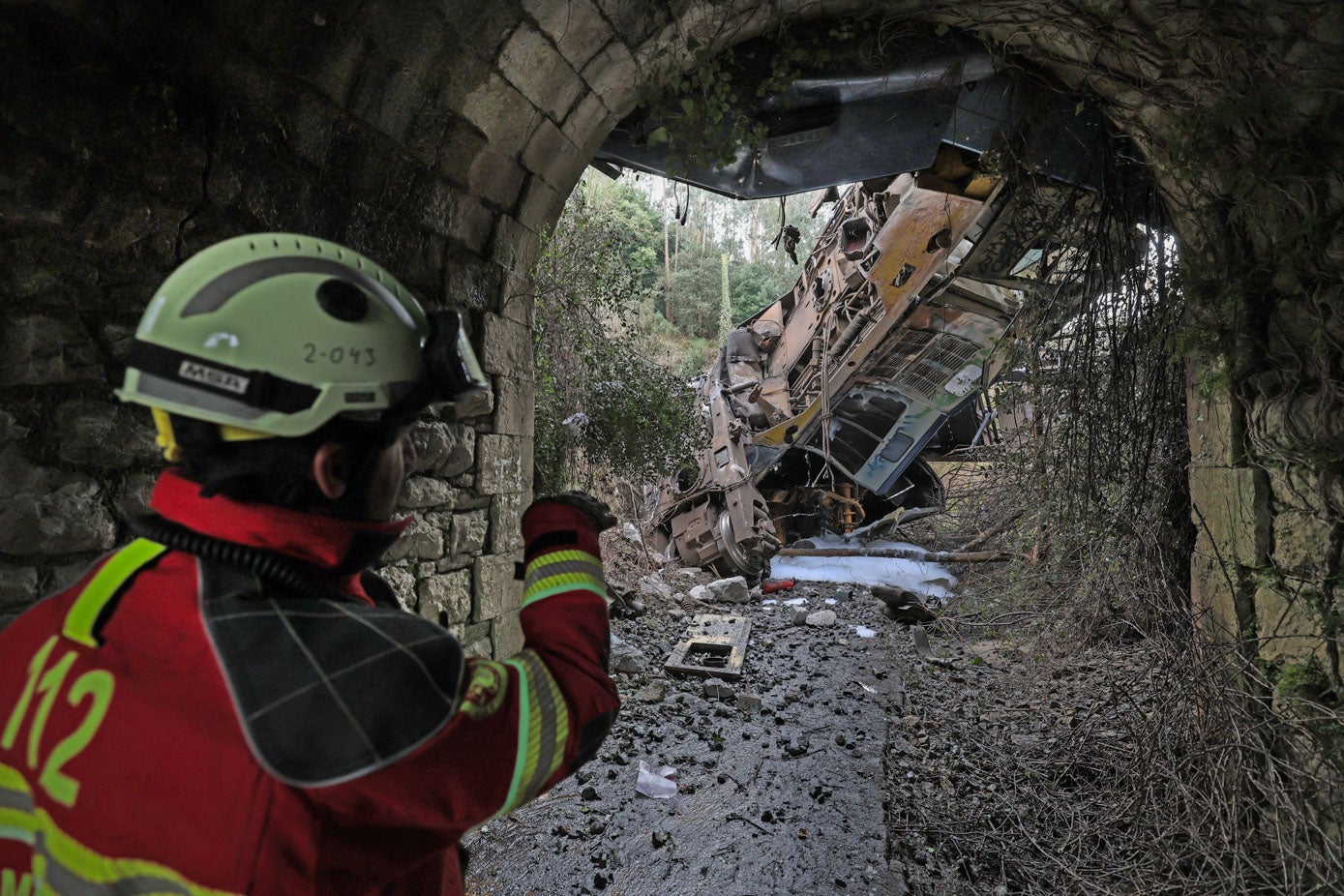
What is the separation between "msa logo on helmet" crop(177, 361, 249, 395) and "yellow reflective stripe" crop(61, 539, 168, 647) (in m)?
0.23

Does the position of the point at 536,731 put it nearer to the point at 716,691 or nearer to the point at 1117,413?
the point at 1117,413

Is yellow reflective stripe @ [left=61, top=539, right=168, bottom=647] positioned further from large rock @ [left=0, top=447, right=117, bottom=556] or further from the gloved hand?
large rock @ [left=0, top=447, right=117, bottom=556]

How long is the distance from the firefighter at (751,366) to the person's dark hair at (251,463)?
8.48 m

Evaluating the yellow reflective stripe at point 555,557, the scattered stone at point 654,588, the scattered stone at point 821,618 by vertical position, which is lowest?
the scattered stone at point 821,618

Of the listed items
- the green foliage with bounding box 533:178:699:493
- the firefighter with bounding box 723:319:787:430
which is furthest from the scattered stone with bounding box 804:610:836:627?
the firefighter with bounding box 723:319:787:430

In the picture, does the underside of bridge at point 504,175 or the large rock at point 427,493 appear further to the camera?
the large rock at point 427,493

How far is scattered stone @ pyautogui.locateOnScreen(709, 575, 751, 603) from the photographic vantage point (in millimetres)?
7144

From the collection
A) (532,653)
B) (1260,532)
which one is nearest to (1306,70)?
(1260,532)

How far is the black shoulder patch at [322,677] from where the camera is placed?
77cm

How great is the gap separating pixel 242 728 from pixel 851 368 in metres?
8.14

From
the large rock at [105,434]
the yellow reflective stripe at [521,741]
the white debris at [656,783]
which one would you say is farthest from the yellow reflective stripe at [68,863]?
the white debris at [656,783]

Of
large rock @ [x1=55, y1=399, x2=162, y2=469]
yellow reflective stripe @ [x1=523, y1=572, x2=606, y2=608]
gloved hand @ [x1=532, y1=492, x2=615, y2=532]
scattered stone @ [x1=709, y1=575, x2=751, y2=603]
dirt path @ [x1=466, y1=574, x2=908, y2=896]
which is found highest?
large rock @ [x1=55, y1=399, x2=162, y2=469]

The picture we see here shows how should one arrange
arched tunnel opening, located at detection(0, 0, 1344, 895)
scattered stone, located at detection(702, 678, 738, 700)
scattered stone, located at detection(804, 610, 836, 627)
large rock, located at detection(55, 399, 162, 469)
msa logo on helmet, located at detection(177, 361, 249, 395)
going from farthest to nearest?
1. scattered stone, located at detection(804, 610, 836, 627)
2. scattered stone, located at detection(702, 678, 738, 700)
3. large rock, located at detection(55, 399, 162, 469)
4. arched tunnel opening, located at detection(0, 0, 1344, 895)
5. msa logo on helmet, located at detection(177, 361, 249, 395)

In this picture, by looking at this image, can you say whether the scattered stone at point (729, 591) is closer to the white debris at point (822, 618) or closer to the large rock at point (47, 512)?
the white debris at point (822, 618)
